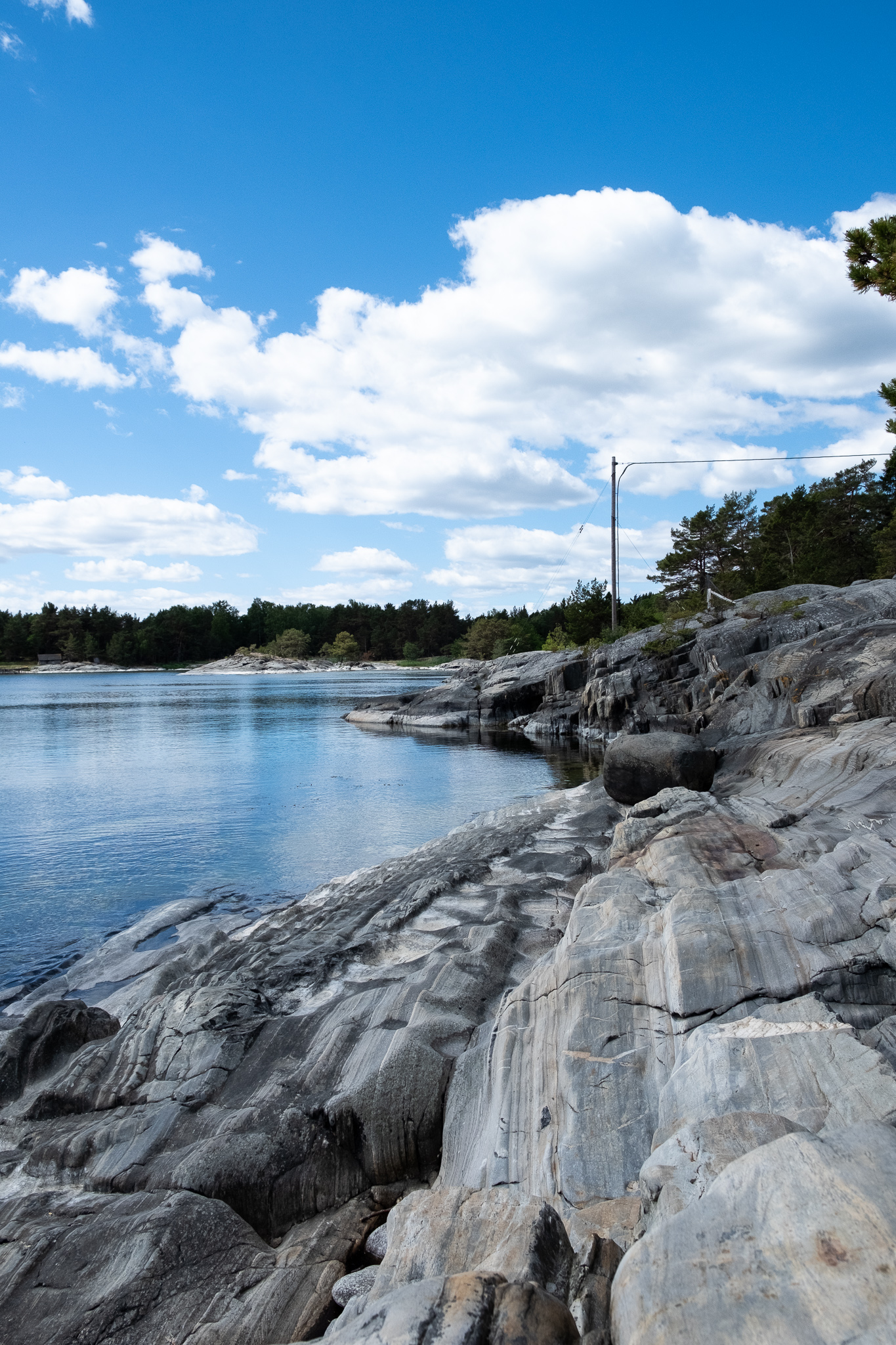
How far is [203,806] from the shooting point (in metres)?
21.9

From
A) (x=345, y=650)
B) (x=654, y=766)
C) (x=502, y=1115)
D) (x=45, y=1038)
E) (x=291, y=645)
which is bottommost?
(x=45, y=1038)

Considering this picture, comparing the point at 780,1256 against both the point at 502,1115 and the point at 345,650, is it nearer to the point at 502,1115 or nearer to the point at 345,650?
the point at 502,1115

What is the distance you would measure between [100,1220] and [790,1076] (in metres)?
4.35

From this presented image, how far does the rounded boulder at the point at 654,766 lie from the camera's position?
623 inches

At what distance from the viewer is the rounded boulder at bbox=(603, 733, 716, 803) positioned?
15.8 m

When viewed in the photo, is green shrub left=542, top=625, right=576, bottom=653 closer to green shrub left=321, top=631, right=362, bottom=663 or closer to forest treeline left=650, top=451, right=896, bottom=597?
forest treeline left=650, top=451, right=896, bottom=597

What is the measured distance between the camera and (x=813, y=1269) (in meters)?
2.54

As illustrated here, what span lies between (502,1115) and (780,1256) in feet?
9.83

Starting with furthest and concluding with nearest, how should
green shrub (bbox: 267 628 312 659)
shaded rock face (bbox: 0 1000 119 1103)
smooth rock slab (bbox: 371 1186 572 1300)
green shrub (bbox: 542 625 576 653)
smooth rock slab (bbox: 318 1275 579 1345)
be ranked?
1. green shrub (bbox: 267 628 312 659)
2. green shrub (bbox: 542 625 576 653)
3. shaded rock face (bbox: 0 1000 119 1103)
4. smooth rock slab (bbox: 371 1186 572 1300)
5. smooth rock slab (bbox: 318 1275 579 1345)

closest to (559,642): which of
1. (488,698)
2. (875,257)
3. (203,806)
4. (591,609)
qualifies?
(591,609)

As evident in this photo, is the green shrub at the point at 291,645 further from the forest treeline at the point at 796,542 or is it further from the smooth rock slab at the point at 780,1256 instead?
the smooth rock slab at the point at 780,1256

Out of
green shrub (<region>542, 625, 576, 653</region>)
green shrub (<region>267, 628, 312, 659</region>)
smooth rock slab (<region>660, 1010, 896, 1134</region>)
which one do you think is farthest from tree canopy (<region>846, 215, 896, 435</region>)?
green shrub (<region>267, 628, 312, 659</region>)

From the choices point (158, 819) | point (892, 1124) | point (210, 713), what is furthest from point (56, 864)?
point (210, 713)

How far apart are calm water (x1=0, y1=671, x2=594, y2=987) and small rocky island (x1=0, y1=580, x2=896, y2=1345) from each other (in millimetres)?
3333
